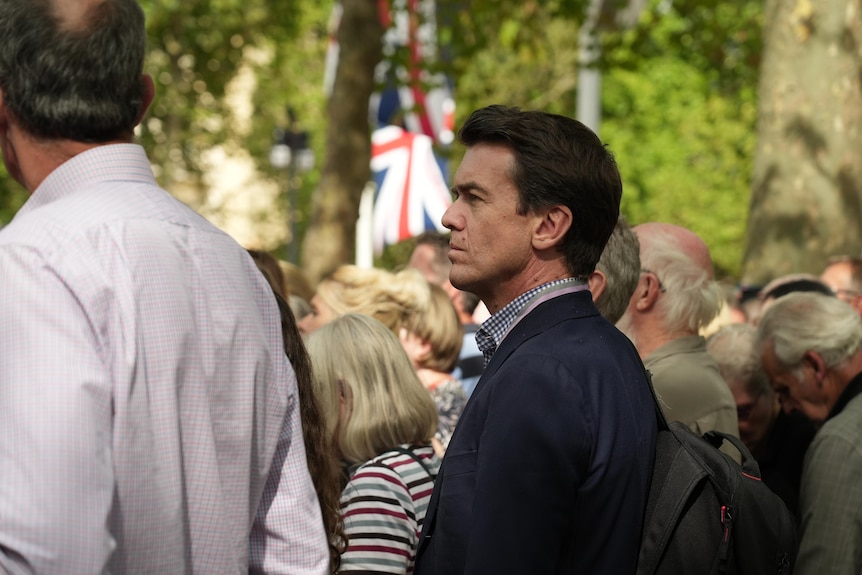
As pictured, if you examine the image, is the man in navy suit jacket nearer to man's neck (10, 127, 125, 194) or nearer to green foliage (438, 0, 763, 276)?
man's neck (10, 127, 125, 194)

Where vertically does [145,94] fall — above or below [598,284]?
above

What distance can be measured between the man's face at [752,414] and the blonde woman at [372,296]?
4.83 feet

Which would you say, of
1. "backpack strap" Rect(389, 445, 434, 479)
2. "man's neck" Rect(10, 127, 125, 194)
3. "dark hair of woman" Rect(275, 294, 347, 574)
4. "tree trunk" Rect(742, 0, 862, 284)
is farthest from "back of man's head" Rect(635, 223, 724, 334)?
"tree trunk" Rect(742, 0, 862, 284)

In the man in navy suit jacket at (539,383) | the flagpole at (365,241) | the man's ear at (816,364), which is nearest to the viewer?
the man in navy suit jacket at (539,383)

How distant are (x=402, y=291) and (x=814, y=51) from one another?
5752 millimetres

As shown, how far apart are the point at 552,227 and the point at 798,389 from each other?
2.42m

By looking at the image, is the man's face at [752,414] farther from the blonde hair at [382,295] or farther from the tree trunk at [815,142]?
the tree trunk at [815,142]

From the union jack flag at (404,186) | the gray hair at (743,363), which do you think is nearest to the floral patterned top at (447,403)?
the gray hair at (743,363)

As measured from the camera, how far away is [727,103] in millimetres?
32281

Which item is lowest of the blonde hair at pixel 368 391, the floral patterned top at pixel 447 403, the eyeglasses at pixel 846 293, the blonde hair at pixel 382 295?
the floral patterned top at pixel 447 403

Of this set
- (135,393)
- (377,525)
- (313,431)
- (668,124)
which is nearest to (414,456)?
(377,525)

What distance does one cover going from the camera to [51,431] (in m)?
1.79

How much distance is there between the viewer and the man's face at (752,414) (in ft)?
16.7

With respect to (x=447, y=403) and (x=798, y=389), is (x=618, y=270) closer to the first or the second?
(x=798, y=389)
